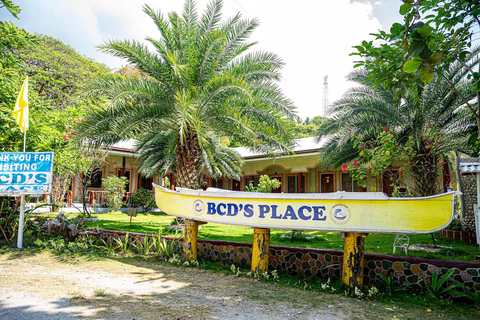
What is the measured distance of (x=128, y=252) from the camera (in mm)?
7910

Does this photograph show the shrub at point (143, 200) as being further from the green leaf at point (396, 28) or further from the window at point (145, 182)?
the green leaf at point (396, 28)

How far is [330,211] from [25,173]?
7.33 metres

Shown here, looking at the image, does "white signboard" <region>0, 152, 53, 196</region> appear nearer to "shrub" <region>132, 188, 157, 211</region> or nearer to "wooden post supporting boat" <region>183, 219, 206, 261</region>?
"wooden post supporting boat" <region>183, 219, 206, 261</region>

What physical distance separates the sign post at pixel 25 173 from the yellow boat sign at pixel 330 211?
→ 13.9 feet

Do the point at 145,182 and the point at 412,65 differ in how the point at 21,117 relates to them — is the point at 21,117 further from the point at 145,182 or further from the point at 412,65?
the point at 145,182

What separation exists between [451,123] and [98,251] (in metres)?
9.88

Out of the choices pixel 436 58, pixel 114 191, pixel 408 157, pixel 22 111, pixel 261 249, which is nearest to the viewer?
pixel 436 58

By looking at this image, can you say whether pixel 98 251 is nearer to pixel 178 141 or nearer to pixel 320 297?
pixel 178 141

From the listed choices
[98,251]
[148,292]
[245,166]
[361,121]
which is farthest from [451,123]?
[245,166]

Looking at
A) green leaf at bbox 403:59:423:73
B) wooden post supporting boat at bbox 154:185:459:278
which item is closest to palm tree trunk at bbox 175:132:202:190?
wooden post supporting boat at bbox 154:185:459:278

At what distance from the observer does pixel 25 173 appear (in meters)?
7.98

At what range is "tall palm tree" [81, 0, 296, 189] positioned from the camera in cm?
739

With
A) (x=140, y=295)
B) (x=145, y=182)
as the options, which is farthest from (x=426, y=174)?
(x=145, y=182)

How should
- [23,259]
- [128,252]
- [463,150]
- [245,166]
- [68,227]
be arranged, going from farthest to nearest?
1. [245,166]
2. [463,150]
3. [68,227]
4. [128,252]
5. [23,259]
